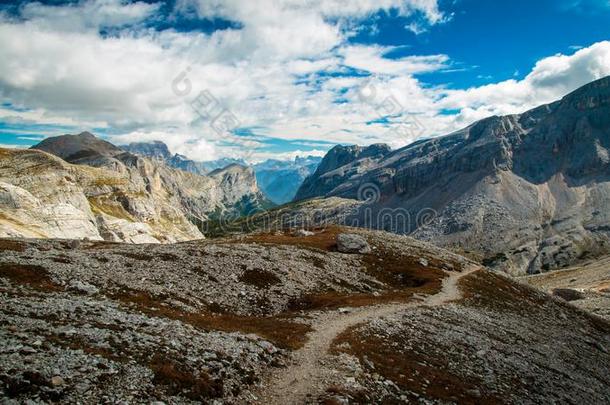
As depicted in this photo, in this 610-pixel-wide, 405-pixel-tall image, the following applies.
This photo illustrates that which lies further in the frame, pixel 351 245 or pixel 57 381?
pixel 351 245

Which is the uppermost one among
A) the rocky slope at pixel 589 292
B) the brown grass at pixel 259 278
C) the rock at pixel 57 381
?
the rock at pixel 57 381

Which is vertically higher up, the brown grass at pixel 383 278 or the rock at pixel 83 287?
the rock at pixel 83 287

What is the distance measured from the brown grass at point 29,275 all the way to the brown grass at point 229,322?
526 cm

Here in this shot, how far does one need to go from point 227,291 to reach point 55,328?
23.6 m

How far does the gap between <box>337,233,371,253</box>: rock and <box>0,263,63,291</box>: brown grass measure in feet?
173

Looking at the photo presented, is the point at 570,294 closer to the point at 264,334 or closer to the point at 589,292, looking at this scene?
the point at 589,292

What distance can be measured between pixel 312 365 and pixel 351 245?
52.8 metres

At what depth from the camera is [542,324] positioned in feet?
205

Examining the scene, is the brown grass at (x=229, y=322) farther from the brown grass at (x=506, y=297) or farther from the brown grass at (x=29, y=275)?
the brown grass at (x=506, y=297)

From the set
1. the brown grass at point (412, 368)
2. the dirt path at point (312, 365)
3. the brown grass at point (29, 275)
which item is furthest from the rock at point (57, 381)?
the brown grass at point (412, 368)

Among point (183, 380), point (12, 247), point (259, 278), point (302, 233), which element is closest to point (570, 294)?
point (302, 233)

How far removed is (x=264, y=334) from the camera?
31.4m

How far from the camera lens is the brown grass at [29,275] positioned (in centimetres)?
3156

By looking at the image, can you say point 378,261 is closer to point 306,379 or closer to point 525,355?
point 525,355
